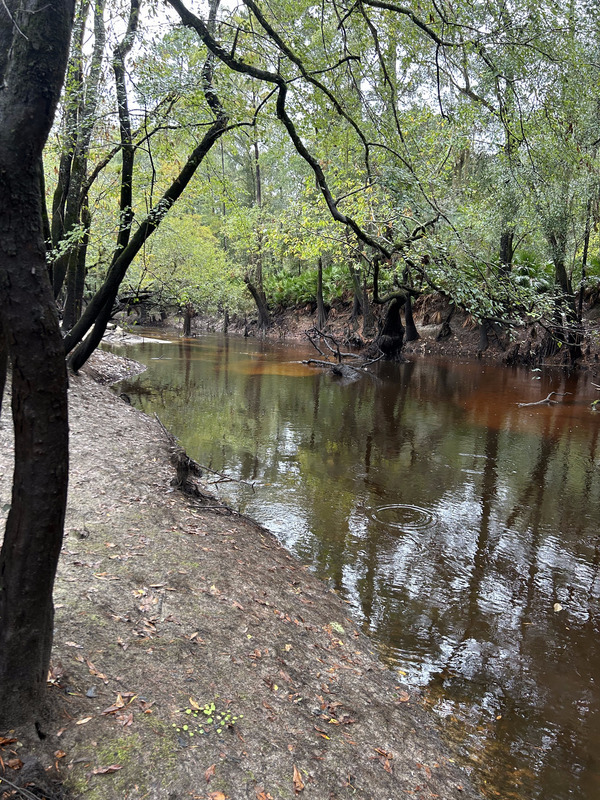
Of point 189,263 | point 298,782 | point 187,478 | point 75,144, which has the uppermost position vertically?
point 189,263

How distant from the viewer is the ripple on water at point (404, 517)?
291 inches

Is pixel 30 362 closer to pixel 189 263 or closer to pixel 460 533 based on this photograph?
pixel 460 533

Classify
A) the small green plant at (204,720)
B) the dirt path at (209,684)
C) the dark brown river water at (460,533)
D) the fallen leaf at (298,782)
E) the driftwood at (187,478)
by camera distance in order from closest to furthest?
the dirt path at (209,684), the fallen leaf at (298,782), the small green plant at (204,720), the dark brown river water at (460,533), the driftwood at (187,478)

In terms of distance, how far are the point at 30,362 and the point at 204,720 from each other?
88.5 inches

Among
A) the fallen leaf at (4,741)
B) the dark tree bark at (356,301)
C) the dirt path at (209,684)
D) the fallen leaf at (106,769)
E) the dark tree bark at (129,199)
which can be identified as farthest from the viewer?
A: the dark tree bark at (356,301)

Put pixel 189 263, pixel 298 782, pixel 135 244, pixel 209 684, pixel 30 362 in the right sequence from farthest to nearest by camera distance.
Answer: pixel 189 263 < pixel 135 244 < pixel 209 684 < pixel 298 782 < pixel 30 362

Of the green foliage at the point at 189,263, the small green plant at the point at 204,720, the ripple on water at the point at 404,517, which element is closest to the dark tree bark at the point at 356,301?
the green foliage at the point at 189,263

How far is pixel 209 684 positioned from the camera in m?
3.31

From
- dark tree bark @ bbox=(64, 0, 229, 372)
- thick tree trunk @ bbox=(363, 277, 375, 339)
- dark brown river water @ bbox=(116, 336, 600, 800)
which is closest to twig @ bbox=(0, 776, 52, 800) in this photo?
dark brown river water @ bbox=(116, 336, 600, 800)

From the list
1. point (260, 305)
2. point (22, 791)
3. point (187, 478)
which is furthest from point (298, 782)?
point (260, 305)

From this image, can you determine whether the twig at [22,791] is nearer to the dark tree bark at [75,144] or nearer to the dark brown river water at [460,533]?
the dark brown river water at [460,533]

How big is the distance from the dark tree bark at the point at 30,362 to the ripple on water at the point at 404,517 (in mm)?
5602

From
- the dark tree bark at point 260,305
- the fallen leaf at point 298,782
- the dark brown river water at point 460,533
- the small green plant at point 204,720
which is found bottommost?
the dark brown river water at point 460,533

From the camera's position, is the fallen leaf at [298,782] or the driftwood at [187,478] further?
the driftwood at [187,478]
